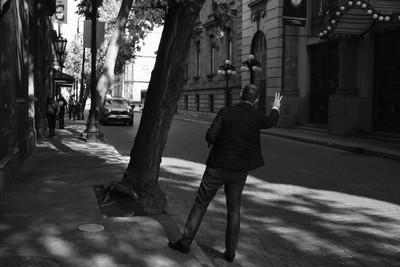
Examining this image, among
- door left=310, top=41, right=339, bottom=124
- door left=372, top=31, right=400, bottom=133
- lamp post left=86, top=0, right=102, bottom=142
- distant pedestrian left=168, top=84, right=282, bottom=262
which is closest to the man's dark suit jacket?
distant pedestrian left=168, top=84, right=282, bottom=262

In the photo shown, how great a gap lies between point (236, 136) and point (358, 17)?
14.8m

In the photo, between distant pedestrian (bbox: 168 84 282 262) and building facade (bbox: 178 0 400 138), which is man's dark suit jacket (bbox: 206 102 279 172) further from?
building facade (bbox: 178 0 400 138)

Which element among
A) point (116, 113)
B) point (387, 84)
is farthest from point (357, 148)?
point (116, 113)

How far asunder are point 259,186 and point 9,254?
5.14 metres

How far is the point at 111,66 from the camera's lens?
18344 millimetres

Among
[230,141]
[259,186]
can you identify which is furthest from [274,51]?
Answer: [230,141]

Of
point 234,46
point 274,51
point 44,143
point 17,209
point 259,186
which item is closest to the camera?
point 17,209

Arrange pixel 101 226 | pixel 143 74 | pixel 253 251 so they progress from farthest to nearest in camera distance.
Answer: pixel 143 74, pixel 101 226, pixel 253 251

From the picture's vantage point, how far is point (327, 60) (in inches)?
864

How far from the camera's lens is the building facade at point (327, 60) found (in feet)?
57.8

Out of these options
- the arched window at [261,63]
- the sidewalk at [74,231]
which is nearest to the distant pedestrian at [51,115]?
the sidewalk at [74,231]

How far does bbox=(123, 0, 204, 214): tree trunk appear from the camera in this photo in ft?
21.1

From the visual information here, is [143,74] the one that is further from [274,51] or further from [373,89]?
[373,89]

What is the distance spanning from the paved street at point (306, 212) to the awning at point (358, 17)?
581 centimetres
